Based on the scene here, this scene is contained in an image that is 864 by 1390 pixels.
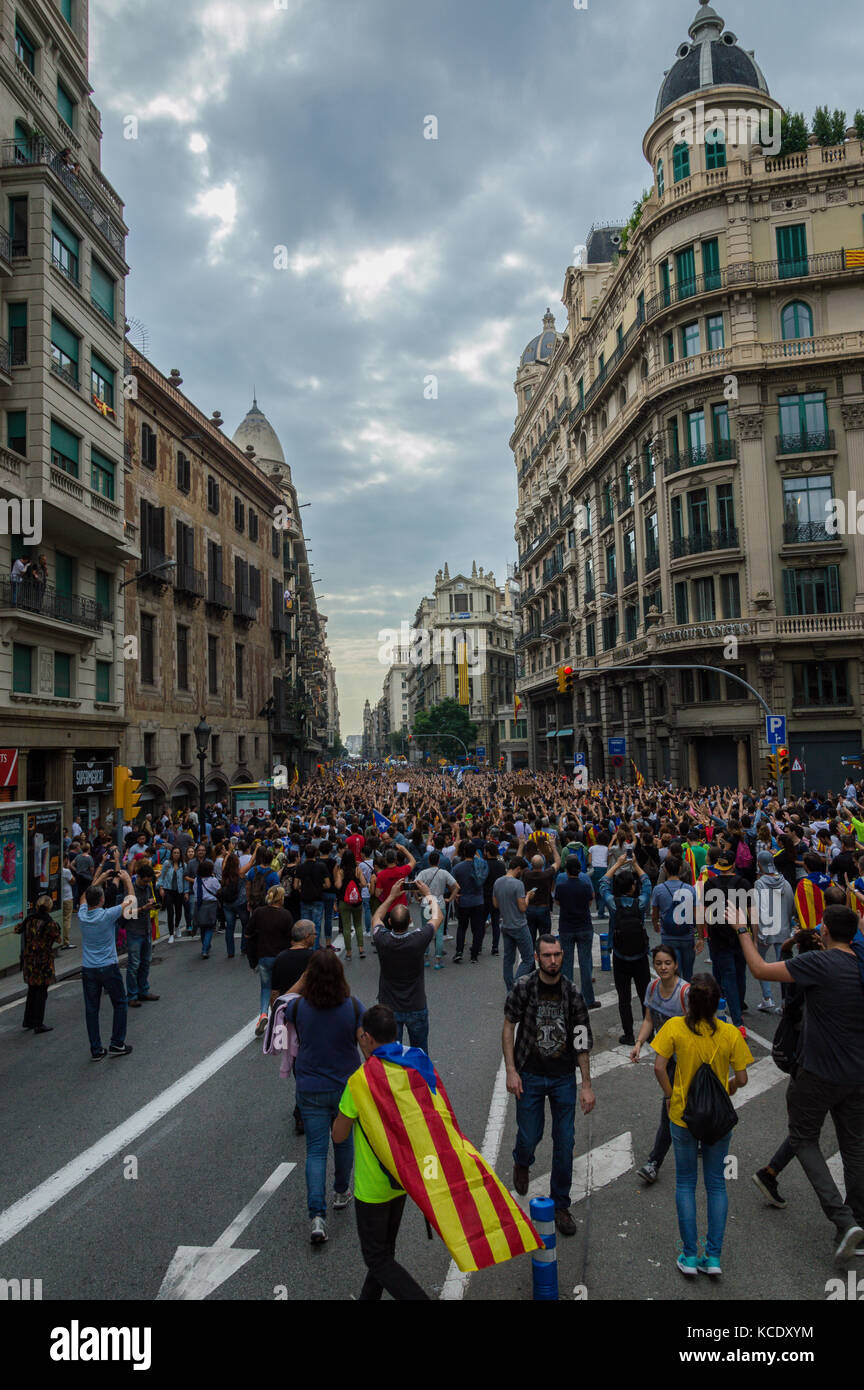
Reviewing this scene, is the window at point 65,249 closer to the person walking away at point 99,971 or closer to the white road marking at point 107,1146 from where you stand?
the person walking away at point 99,971

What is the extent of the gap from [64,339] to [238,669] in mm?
19273

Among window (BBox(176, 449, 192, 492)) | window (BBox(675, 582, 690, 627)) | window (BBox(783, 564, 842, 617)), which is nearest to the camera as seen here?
window (BBox(783, 564, 842, 617))

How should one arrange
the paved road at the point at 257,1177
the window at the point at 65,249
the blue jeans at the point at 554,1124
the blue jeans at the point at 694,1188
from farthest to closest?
the window at the point at 65,249 < the blue jeans at the point at 554,1124 < the paved road at the point at 257,1177 < the blue jeans at the point at 694,1188

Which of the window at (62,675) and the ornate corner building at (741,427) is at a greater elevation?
the ornate corner building at (741,427)

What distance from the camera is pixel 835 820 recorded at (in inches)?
631

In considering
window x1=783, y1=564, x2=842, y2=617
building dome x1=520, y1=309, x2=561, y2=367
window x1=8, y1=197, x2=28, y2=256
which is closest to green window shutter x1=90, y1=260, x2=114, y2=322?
window x1=8, y1=197, x2=28, y2=256

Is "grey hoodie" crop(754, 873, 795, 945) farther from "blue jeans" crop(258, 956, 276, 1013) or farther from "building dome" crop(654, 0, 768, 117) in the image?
"building dome" crop(654, 0, 768, 117)

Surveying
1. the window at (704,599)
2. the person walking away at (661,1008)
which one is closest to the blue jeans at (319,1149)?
the person walking away at (661,1008)

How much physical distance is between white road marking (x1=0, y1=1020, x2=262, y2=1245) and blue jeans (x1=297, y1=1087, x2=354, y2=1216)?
6.16 ft

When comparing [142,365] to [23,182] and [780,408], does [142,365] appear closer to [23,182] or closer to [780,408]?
[23,182]

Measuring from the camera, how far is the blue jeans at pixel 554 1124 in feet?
15.7

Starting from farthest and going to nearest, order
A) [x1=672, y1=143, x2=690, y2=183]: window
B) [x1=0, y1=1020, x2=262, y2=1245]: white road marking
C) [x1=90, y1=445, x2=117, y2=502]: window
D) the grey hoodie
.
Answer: [x1=672, y1=143, x2=690, y2=183]: window
[x1=90, y1=445, x2=117, y2=502]: window
the grey hoodie
[x1=0, y1=1020, x2=262, y2=1245]: white road marking

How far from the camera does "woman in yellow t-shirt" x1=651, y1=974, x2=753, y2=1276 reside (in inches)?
165

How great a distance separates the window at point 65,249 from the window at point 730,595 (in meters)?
25.5
